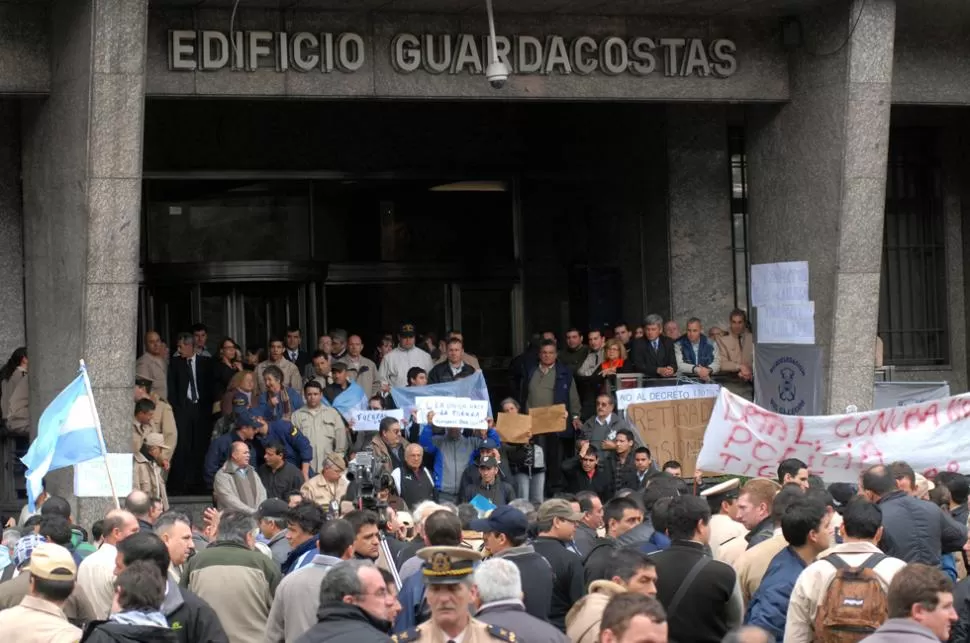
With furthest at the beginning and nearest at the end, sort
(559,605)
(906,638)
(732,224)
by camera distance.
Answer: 1. (732,224)
2. (559,605)
3. (906,638)

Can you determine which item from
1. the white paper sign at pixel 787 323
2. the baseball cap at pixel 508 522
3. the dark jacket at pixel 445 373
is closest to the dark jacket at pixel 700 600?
the baseball cap at pixel 508 522

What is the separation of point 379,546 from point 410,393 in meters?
8.94

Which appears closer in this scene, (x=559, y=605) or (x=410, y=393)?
(x=559, y=605)

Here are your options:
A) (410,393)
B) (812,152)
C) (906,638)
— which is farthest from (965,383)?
(906,638)

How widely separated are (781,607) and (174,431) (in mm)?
10062

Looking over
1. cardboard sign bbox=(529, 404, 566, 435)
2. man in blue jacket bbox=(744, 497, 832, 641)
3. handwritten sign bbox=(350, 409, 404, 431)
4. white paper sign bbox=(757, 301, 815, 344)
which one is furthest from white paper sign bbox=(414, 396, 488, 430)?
man in blue jacket bbox=(744, 497, 832, 641)

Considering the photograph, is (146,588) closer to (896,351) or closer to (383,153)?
(383,153)

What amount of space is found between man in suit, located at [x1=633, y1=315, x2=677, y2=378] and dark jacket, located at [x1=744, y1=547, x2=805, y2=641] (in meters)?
10.8

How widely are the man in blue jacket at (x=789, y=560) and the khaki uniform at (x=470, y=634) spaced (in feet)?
6.80

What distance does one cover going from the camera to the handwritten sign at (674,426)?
18.4 m

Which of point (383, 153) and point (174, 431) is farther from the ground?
point (383, 153)

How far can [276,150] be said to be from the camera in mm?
22719

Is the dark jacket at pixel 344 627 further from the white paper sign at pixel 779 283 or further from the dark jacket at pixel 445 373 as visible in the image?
the white paper sign at pixel 779 283

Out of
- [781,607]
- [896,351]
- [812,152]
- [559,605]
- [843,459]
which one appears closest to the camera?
[781,607]
